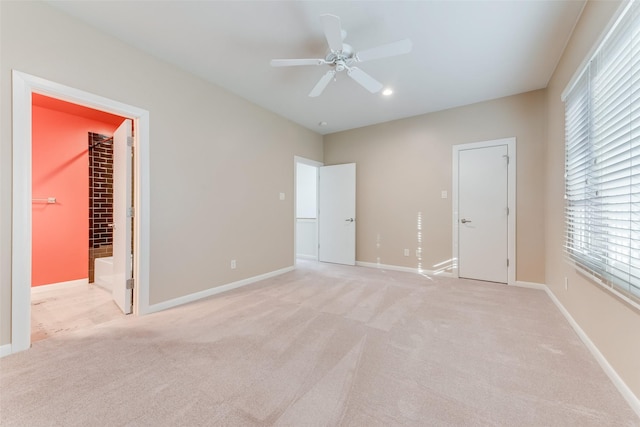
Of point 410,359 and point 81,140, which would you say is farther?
point 81,140

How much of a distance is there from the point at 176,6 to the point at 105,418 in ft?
9.06

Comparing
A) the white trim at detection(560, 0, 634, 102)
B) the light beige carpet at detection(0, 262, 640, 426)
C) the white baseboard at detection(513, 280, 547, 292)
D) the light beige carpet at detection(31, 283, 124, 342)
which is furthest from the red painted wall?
the white baseboard at detection(513, 280, 547, 292)

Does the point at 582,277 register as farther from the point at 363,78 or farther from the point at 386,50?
the point at 363,78

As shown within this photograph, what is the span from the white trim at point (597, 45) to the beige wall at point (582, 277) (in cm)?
6

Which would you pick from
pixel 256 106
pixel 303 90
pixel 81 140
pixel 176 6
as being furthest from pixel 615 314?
pixel 81 140

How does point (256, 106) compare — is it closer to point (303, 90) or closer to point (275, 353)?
point (303, 90)

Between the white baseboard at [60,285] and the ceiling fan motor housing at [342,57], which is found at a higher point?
the ceiling fan motor housing at [342,57]

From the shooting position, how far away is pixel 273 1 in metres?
1.94

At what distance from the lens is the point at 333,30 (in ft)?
6.12

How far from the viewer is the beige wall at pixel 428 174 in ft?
11.3

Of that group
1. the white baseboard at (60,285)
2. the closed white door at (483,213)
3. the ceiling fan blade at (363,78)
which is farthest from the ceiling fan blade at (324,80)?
the white baseboard at (60,285)

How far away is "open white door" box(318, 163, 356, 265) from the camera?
16.2 feet

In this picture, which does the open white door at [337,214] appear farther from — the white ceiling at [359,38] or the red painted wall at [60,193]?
the red painted wall at [60,193]

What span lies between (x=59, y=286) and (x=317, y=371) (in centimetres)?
402
